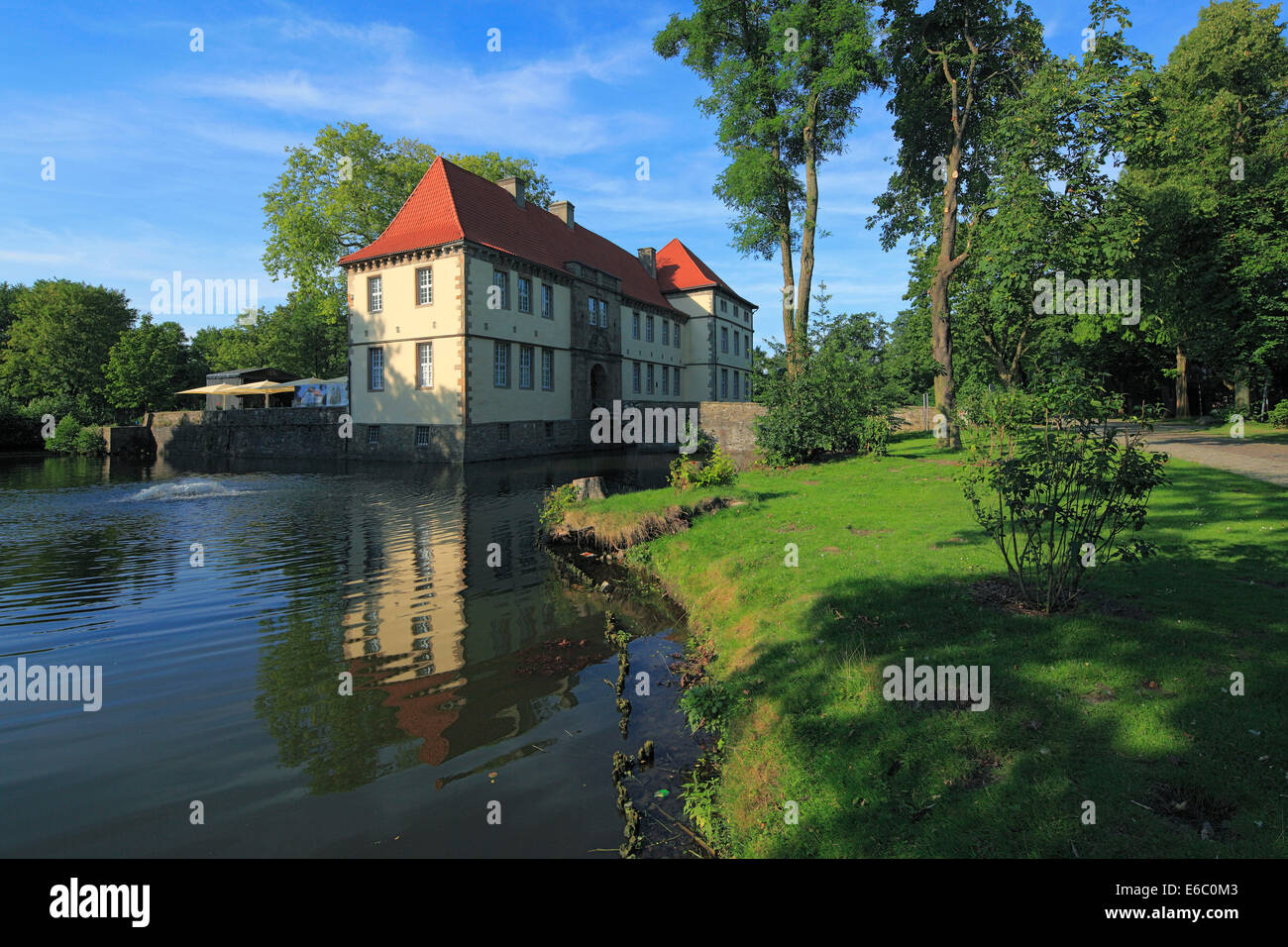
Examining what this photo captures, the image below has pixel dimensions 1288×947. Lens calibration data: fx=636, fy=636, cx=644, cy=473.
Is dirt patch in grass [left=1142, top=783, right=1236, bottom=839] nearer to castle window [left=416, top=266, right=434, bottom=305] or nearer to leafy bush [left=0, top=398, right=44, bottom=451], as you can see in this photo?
castle window [left=416, top=266, right=434, bottom=305]

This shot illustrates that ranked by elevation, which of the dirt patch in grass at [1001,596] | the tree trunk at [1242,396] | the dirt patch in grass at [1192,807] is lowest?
the dirt patch in grass at [1192,807]

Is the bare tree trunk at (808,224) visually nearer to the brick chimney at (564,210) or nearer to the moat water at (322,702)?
the moat water at (322,702)

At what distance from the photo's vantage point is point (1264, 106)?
103 ft

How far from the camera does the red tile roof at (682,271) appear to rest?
2078 inches

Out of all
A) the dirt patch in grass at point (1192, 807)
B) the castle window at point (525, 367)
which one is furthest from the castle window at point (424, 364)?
the dirt patch in grass at point (1192, 807)

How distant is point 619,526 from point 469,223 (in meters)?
24.3

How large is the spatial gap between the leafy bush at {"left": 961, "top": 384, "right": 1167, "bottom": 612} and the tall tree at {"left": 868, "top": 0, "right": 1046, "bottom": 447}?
56.4ft

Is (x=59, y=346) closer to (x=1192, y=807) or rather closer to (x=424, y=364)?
(x=424, y=364)

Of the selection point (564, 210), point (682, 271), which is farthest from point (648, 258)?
point (564, 210)

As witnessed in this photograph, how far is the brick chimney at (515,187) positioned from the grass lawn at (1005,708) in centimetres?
3376

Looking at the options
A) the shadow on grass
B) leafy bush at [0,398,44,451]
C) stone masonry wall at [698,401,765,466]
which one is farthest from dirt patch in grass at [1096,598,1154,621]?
leafy bush at [0,398,44,451]

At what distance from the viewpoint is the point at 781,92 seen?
2711 cm
